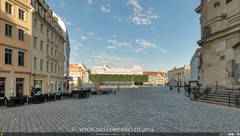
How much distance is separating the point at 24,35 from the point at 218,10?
25.3m

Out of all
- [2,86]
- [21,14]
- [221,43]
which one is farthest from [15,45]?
[221,43]

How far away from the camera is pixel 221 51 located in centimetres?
1567

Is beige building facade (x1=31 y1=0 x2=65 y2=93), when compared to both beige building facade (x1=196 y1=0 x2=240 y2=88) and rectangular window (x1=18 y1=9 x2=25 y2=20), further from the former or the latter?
beige building facade (x1=196 y1=0 x2=240 y2=88)

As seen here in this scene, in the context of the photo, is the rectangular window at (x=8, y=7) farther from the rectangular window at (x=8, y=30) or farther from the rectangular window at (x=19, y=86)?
the rectangular window at (x=19, y=86)

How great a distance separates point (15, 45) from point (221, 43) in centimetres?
2510

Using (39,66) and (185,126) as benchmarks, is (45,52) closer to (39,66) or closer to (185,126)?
(39,66)

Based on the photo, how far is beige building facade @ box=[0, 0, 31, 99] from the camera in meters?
17.0

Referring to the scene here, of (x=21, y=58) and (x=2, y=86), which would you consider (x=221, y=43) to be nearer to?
(x=21, y=58)

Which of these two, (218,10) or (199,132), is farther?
(218,10)

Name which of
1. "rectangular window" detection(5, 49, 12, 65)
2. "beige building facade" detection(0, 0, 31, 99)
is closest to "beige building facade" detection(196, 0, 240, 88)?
"beige building facade" detection(0, 0, 31, 99)

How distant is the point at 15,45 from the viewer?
18438mm

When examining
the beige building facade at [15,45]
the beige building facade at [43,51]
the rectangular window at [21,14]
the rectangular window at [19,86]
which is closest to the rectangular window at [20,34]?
the beige building facade at [15,45]

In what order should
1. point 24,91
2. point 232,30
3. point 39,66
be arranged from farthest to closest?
point 39,66, point 24,91, point 232,30

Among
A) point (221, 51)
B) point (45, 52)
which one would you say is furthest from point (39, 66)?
point (221, 51)
